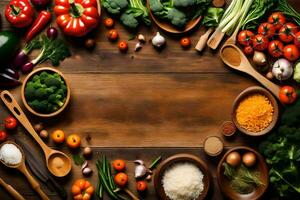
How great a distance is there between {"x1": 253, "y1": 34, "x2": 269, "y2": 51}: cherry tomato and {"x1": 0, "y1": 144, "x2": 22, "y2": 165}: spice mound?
159 centimetres

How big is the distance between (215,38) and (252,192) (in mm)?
971

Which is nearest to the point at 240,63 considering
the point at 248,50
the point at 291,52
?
the point at 248,50

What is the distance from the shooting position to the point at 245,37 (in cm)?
380

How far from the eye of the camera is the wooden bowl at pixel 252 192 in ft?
12.3

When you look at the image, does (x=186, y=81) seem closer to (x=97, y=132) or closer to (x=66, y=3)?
(x=97, y=132)

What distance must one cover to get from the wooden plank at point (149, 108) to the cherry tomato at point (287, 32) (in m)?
0.34

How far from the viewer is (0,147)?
3822mm

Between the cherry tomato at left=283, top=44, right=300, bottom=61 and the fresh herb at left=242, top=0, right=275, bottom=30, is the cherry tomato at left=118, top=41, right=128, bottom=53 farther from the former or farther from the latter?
the cherry tomato at left=283, top=44, right=300, bottom=61

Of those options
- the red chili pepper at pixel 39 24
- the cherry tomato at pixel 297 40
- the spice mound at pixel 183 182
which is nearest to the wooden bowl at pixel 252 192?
the spice mound at pixel 183 182

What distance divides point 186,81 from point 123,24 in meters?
0.53

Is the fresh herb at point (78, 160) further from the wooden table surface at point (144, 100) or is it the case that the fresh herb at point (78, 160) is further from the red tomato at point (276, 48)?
the red tomato at point (276, 48)

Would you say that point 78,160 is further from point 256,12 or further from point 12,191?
point 256,12

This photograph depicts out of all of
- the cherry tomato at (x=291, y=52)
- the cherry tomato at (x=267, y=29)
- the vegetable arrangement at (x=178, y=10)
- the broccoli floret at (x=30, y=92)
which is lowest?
the cherry tomato at (x=291, y=52)

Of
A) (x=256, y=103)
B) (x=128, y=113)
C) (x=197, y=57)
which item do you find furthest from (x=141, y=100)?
(x=256, y=103)
